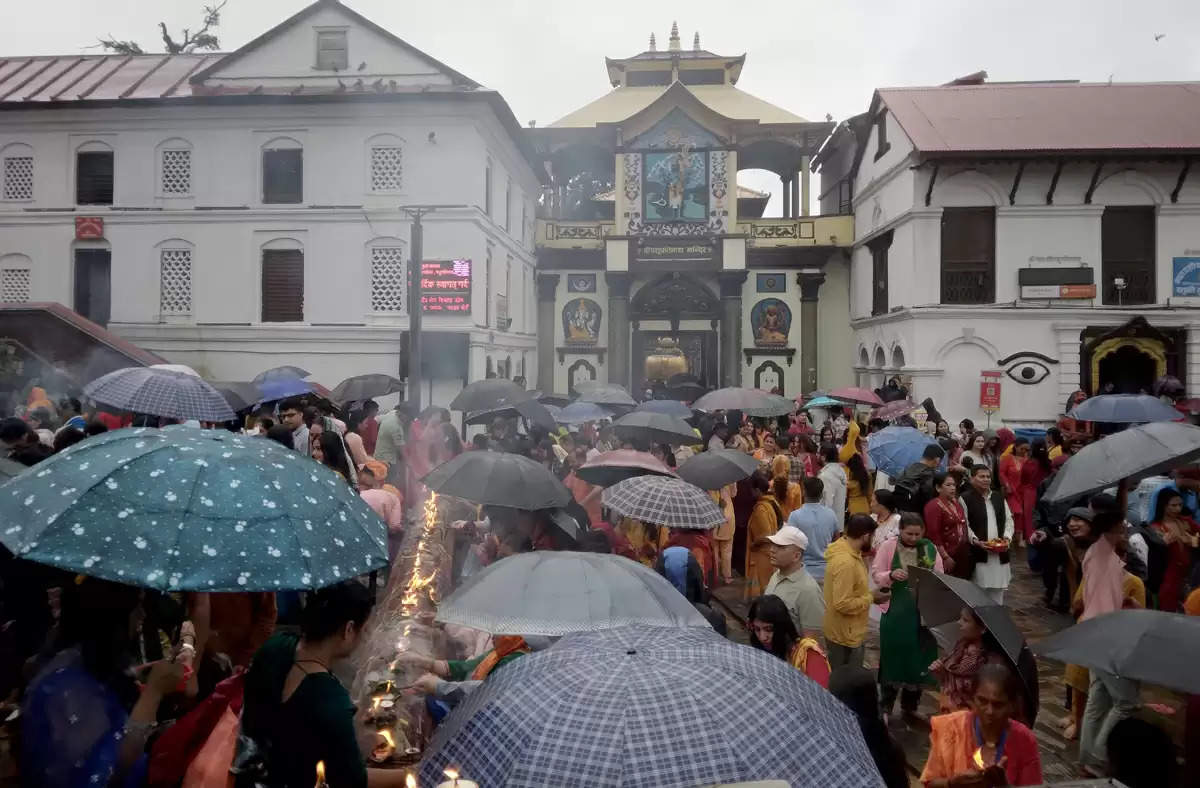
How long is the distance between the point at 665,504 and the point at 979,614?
248cm

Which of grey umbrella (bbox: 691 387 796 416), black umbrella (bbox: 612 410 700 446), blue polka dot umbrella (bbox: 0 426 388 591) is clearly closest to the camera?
blue polka dot umbrella (bbox: 0 426 388 591)

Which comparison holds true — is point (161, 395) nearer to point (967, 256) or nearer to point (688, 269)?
point (967, 256)

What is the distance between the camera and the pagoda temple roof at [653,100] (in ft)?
94.5

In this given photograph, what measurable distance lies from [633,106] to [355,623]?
29.6 m

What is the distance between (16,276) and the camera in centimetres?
2062

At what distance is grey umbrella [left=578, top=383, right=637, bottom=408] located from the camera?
14.9 meters

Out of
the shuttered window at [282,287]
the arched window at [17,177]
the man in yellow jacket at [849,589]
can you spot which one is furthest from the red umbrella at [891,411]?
the arched window at [17,177]

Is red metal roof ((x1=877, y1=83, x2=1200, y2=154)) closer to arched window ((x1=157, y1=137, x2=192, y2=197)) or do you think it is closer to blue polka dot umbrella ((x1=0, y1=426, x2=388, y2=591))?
arched window ((x1=157, y1=137, x2=192, y2=197))

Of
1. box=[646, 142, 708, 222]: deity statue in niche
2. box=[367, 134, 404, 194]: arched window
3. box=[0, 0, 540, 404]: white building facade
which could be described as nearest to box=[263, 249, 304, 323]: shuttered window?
box=[0, 0, 540, 404]: white building facade

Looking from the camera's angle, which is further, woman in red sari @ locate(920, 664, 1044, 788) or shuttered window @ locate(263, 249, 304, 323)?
shuttered window @ locate(263, 249, 304, 323)

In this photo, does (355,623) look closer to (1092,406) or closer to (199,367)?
(1092,406)

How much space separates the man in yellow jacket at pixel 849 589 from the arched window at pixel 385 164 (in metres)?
16.2

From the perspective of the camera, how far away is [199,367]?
795 inches

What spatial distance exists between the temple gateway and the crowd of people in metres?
15.6
